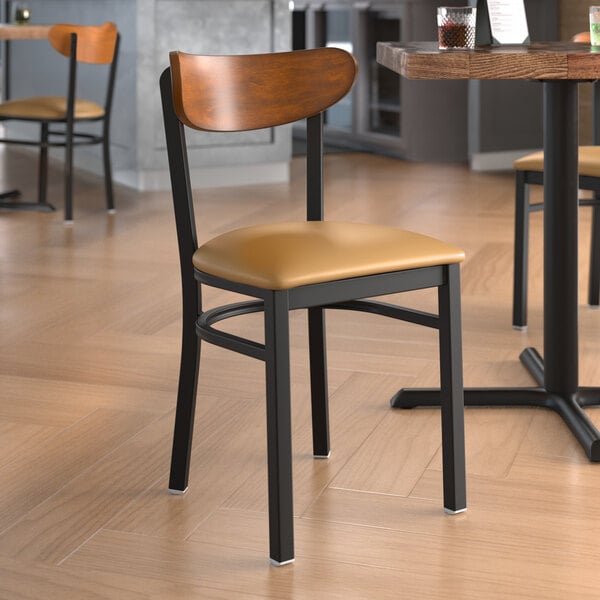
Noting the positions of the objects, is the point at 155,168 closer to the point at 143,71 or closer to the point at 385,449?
the point at 143,71

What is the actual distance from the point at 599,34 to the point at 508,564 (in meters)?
1.07

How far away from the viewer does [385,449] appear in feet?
7.55

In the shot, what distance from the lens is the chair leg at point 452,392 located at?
193cm

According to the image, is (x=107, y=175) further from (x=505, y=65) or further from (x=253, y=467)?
(x=505, y=65)

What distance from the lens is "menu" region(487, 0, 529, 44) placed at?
2.39 m

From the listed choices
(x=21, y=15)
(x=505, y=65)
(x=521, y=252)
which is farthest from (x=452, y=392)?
(x=21, y=15)

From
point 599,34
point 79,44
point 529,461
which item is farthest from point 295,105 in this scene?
point 79,44

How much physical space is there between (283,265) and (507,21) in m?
0.94

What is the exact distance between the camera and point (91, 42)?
15.8 ft

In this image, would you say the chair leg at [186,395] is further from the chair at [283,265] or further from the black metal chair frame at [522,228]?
the black metal chair frame at [522,228]

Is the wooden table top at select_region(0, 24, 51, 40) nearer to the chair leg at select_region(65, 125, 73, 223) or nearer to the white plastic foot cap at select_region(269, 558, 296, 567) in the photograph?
the chair leg at select_region(65, 125, 73, 223)

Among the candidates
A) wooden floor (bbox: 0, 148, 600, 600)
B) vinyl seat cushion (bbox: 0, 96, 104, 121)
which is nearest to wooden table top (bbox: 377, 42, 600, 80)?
wooden floor (bbox: 0, 148, 600, 600)

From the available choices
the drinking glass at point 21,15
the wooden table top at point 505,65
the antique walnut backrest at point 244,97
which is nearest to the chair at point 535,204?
the wooden table top at point 505,65

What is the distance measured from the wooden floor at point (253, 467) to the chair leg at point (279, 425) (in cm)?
6
